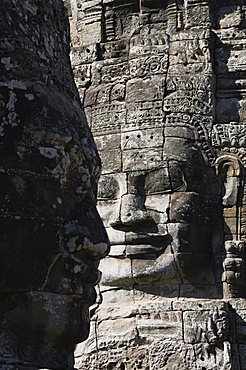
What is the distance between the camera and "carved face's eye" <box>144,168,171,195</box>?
12.2m

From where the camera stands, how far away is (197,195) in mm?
12258

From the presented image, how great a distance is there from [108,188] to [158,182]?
611mm

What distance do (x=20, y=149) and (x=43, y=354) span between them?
0.98 meters

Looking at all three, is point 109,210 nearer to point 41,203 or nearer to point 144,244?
point 144,244

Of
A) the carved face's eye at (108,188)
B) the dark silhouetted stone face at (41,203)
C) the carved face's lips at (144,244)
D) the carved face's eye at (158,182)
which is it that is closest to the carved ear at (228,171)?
the carved face's eye at (158,182)

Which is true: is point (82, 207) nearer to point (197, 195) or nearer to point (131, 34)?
point (197, 195)

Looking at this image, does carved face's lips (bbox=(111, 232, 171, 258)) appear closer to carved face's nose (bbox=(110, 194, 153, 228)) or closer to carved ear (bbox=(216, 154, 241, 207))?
carved face's nose (bbox=(110, 194, 153, 228))

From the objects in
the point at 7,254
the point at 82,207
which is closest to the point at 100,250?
the point at 82,207

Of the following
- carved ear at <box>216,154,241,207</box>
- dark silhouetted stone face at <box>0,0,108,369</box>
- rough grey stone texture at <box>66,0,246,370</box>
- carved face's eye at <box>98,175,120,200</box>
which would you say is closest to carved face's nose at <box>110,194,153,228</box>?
rough grey stone texture at <box>66,0,246,370</box>

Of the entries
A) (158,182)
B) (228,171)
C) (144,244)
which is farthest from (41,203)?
(228,171)

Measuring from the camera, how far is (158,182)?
1223 cm

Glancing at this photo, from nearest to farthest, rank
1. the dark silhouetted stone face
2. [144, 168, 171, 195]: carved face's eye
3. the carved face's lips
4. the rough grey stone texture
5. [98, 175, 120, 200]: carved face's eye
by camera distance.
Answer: the dark silhouetted stone face → the rough grey stone texture → the carved face's lips → [144, 168, 171, 195]: carved face's eye → [98, 175, 120, 200]: carved face's eye

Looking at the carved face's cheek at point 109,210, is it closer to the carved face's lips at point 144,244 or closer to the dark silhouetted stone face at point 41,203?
the carved face's lips at point 144,244

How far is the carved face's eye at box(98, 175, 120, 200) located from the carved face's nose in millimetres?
156
